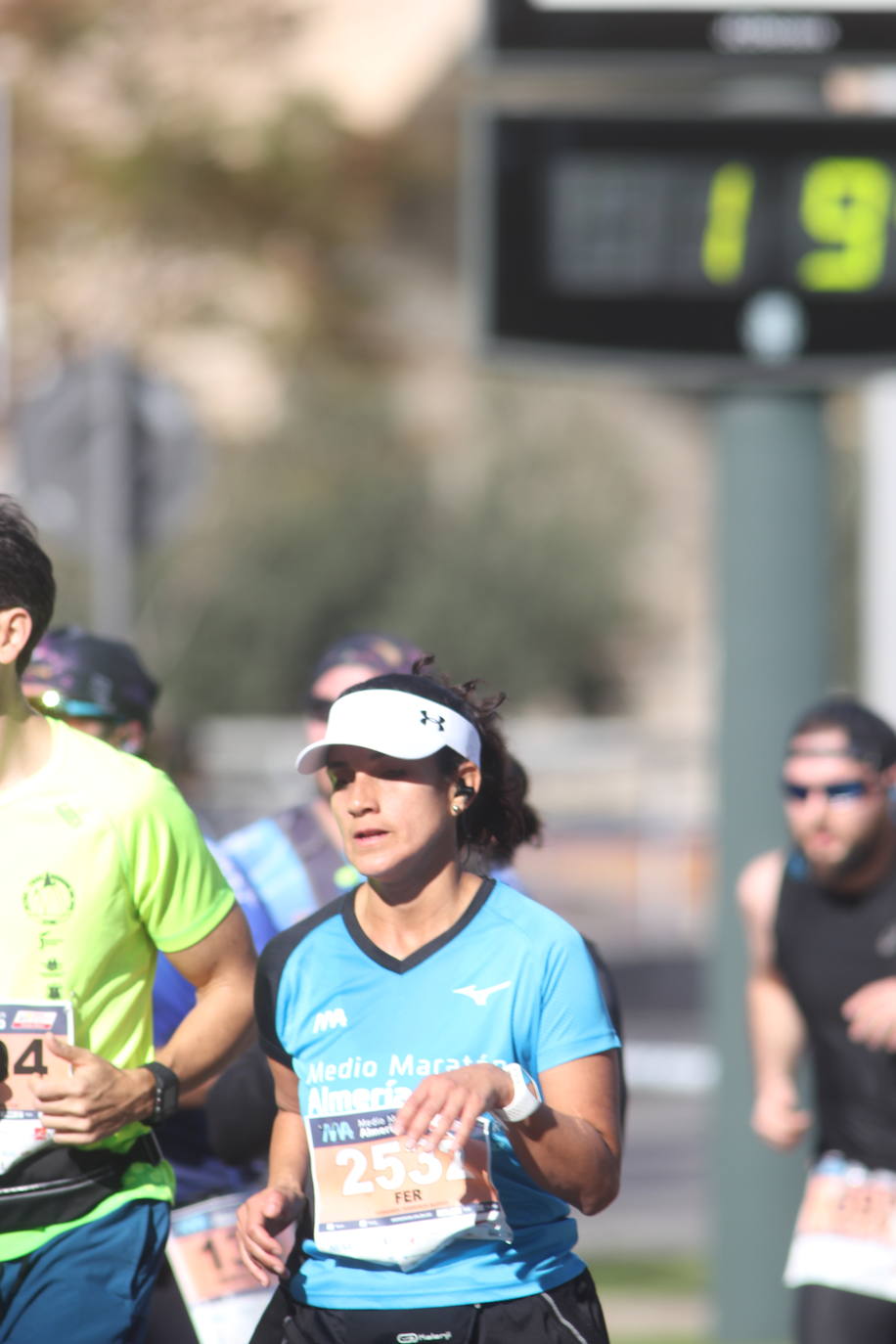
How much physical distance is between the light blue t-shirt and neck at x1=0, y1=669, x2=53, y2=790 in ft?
1.48

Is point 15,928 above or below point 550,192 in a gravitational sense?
below

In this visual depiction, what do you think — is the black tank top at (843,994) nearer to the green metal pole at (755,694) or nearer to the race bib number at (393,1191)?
the race bib number at (393,1191)

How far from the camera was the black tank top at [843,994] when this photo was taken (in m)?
5.18

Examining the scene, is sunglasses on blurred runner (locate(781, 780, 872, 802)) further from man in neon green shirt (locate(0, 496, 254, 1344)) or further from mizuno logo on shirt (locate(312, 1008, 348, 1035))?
mizuno logo on shirt (locate(312, 1008, 348, 1035))

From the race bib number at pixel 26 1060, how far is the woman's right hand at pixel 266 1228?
31cm

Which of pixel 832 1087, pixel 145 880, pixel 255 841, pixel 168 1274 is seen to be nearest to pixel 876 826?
pixel 832 1087

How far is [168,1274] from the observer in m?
4.61

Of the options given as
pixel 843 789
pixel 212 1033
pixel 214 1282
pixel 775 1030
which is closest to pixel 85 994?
pixel 212 1033

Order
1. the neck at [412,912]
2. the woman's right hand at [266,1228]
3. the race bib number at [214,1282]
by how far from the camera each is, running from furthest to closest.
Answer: the race bib number at [214,1282], the neck at [412,912], the woman's right hand at [266,1228]

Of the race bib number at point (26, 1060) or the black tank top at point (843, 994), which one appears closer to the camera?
the race bib number at point (26, 1060)

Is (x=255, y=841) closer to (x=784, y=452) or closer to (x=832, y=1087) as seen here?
(x=832, y=1087)

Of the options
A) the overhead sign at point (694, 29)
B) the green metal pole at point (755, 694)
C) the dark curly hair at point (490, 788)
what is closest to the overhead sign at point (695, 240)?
the overhead sign at point (694, 29)

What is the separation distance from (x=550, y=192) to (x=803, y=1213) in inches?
137

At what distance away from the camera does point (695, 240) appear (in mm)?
7566
